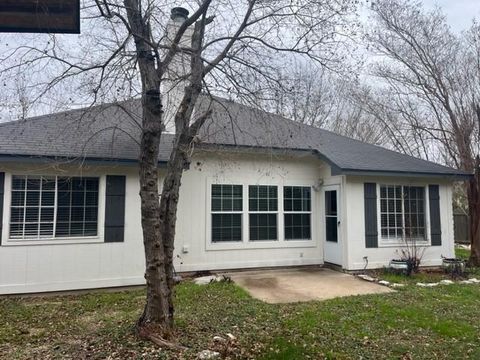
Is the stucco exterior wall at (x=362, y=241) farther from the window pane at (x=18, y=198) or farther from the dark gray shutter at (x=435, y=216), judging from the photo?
the window pane at (x=18, y=198)

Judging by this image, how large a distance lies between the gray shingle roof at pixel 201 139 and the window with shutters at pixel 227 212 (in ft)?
4.08

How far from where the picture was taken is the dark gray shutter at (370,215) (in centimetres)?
914

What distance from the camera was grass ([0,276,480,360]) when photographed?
422 cm

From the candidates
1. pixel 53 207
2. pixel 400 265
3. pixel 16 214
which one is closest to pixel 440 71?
pixel 400 265

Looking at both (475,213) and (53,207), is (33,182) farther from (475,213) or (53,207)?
(475,213)

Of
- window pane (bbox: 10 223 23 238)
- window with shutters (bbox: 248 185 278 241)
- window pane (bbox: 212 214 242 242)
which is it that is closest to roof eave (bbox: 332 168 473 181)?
window with shutters (bbox: 248 185 278 241)

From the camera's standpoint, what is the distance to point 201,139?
640cm

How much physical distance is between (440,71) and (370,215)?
5705 mm

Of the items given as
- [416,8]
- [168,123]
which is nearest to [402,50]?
[416,8]

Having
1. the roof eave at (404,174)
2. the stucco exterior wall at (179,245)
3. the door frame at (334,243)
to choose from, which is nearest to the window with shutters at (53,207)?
the stucco exterior wall at (179,245)

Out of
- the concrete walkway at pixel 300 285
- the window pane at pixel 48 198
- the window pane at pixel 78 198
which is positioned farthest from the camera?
the window pane at pixel 78 198

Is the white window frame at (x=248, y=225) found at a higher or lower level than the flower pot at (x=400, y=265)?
higher

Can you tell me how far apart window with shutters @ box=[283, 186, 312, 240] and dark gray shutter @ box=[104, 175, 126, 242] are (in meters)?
4.22

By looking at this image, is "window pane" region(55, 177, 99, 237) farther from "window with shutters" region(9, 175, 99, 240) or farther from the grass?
the grass
